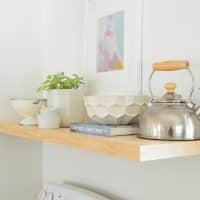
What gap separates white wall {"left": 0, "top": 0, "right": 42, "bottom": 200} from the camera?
5.33 feet

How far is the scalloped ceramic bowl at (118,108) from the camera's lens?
1.12 m

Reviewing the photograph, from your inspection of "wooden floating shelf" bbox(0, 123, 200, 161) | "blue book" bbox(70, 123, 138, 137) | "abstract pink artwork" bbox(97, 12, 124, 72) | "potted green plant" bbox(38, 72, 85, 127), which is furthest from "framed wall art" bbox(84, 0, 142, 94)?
"wooden floating shelf" bbox(0, 123, 200, 161)

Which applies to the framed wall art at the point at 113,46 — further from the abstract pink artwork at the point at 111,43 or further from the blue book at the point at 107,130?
the blue book at the point at 107,130

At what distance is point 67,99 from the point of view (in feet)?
4.53

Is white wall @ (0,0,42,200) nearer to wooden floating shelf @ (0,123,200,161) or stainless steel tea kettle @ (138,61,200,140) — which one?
wooden floating shelf @ (0,123,200,161)

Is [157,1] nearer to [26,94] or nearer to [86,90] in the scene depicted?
[86,90]

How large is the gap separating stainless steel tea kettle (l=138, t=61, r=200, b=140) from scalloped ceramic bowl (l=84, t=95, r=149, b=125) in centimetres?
13

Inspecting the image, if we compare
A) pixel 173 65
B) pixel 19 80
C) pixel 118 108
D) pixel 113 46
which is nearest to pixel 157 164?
pixel 118 108

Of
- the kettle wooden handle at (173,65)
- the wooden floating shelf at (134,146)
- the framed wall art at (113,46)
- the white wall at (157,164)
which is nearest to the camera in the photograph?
the wooden floating shelf at (134,146)

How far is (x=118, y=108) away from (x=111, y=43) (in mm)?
363

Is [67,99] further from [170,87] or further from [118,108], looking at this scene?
[170,87]

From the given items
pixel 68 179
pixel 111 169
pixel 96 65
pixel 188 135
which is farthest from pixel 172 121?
pixel 68 179

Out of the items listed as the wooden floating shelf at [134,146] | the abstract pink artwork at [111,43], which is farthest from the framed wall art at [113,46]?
the wooden floating shelf at [134,146]

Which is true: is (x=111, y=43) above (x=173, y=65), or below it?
above
